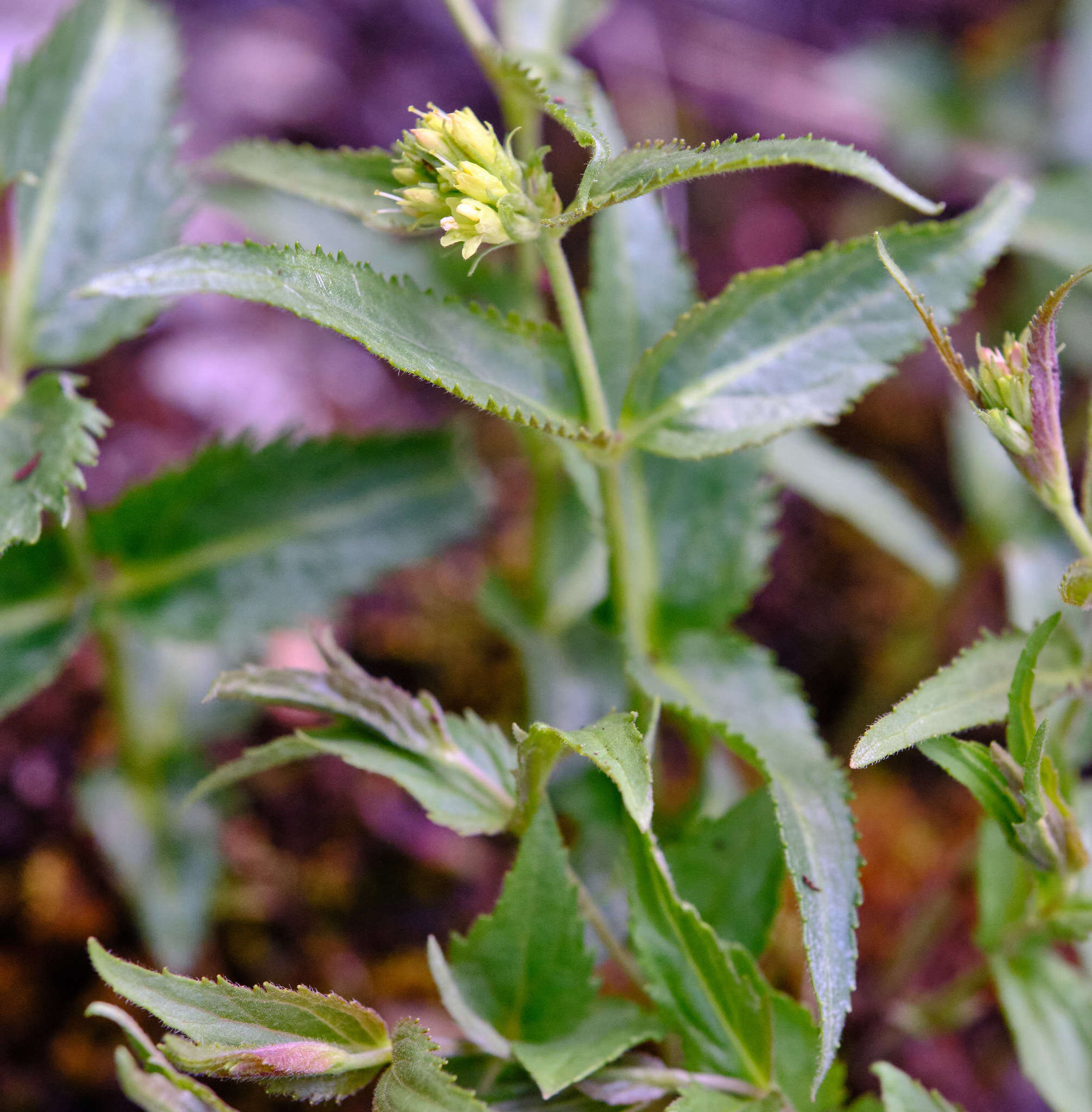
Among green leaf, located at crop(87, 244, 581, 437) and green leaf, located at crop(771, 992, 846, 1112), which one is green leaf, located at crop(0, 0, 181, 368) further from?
green leaf, located at crop(771, 992, 846, 1112)

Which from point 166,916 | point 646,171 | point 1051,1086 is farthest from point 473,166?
point 166,916

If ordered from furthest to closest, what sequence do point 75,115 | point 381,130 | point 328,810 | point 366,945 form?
point 381,130 < point 328,810 < point 366,945 < point 75,115

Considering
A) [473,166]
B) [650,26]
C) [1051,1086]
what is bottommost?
[1051,1086]

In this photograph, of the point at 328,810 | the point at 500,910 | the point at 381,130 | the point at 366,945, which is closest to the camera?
the point at 500,910

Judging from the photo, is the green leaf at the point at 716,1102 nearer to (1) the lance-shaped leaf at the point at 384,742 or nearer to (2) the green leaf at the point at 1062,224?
(1) the lance-shaped leaf at the point at 384,742

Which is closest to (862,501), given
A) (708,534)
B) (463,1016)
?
(708,534)

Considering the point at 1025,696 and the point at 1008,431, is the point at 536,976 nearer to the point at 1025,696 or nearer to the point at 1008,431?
the point at 1025,696

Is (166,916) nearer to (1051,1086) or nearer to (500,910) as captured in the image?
(500,910)
